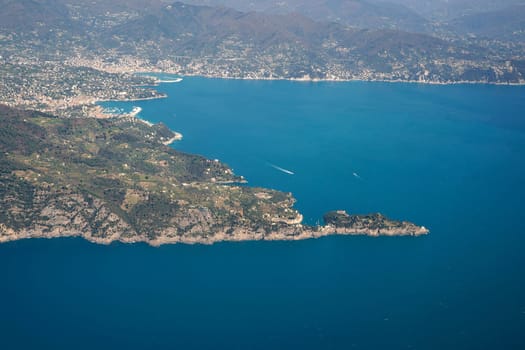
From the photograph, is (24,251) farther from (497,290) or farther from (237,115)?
(237,115)

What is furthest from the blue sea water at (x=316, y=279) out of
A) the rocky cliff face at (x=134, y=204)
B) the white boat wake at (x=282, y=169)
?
the rocky cliff face at (x=134, y=204)

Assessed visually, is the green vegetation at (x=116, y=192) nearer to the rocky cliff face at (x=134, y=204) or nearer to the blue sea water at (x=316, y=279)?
the rocky cliff face at (x=134, y=204)

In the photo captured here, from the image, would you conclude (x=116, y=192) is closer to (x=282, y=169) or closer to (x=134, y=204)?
(x=134, y=204)

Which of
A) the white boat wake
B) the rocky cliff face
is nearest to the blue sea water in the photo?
the white boat wake

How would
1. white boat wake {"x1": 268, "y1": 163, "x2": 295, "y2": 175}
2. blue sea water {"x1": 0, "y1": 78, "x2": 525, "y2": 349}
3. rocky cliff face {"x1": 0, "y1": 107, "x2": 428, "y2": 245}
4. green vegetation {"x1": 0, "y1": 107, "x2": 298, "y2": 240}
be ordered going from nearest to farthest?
blue sea water {"x1": 0, "y1": 78, "x2": 525, "y2": 349}
rocky cliff face {"x1": 0, "y1": 107, "x2": 428, "y2": 245}
green vegetation {"x1": 0, "y1": 107, "x2": 298, "y2": 240}
white boat wake {"x1": 268, "y1": 163, "x2": 295, "y2": 175}

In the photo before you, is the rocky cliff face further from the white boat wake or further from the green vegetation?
the white boat wake
